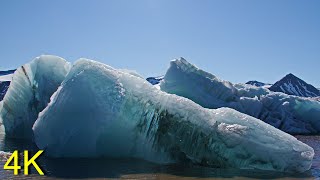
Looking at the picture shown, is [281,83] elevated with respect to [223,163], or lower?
elevated

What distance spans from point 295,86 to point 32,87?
394ft

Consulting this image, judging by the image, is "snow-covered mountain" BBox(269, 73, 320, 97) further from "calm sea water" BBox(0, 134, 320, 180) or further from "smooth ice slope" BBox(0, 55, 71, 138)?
"calm sea water" BBox(0, 134, 320, 180)

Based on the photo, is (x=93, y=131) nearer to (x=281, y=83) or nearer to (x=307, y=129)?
(x=307, y=129)

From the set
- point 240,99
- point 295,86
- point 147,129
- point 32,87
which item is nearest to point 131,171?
point 147,129

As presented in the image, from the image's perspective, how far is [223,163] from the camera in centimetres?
1160

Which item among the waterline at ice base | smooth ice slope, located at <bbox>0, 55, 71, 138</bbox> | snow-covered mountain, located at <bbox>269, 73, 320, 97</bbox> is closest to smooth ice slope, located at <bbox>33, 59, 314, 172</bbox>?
the waterline at ice base

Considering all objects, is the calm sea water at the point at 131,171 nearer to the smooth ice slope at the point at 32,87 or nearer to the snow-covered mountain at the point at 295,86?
the smooth ice slope at the point at 32,87

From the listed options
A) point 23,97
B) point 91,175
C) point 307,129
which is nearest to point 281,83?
point 307,129

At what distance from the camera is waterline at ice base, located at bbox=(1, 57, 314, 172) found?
1145cm

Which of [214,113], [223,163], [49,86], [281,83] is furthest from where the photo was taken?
[281,83]

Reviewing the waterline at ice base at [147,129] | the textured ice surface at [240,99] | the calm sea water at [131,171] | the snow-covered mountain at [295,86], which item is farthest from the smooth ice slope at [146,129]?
the snow-covered mountain at [295,86]

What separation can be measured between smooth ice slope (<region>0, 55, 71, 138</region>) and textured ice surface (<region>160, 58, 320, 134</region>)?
35.2 feet

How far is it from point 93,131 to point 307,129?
2262 cm

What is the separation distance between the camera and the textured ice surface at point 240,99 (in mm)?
29016
